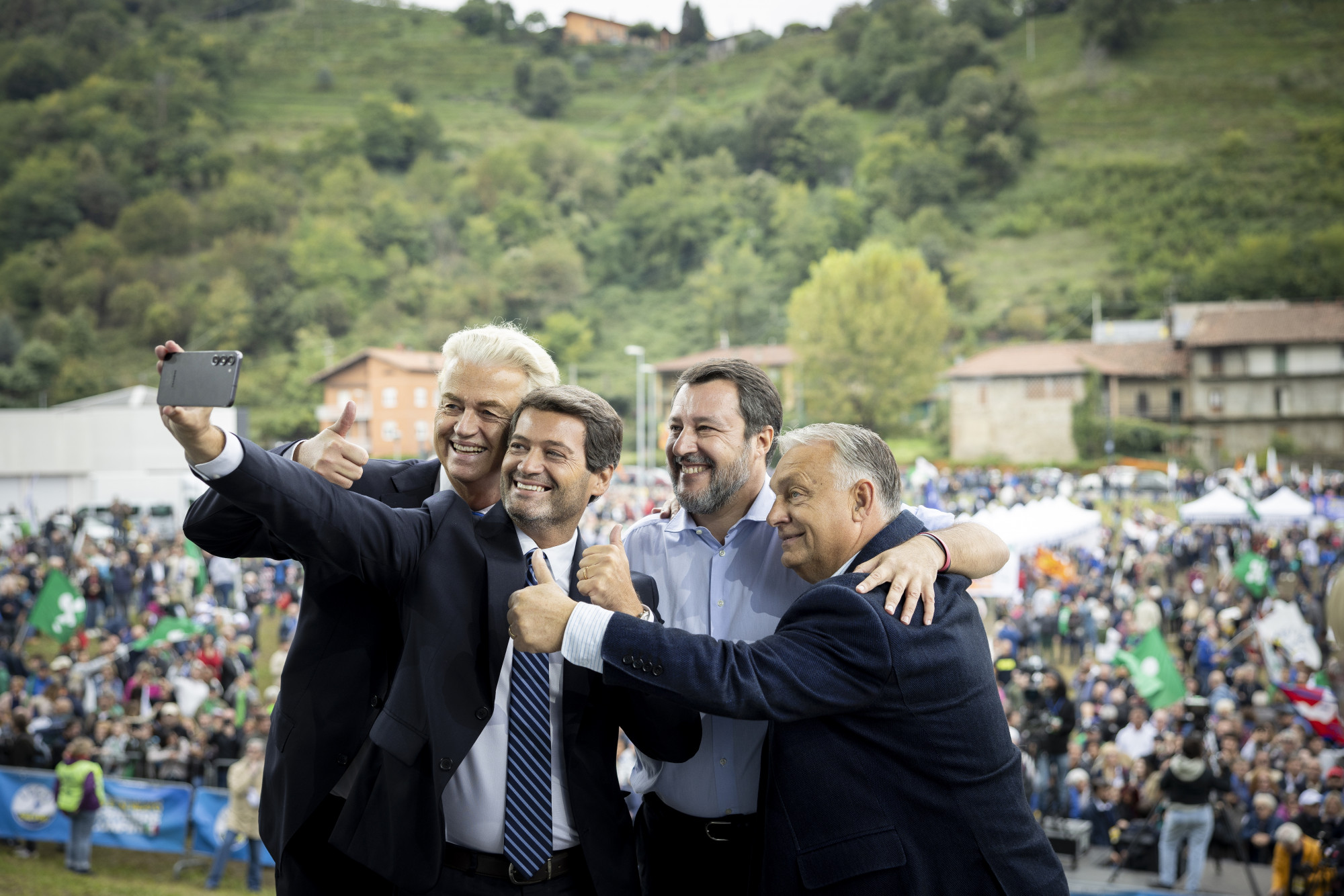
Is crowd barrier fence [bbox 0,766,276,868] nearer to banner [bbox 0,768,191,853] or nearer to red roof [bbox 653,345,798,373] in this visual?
banner [bbox 0,768,191,853]

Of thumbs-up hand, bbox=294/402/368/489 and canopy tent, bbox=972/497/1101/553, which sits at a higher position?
thumbs-up hand, bbox=294/402/368/489

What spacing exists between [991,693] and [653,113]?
110988mm

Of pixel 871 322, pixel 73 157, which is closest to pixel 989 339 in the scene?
pixel 871 322

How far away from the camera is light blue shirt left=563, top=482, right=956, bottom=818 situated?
252 cm

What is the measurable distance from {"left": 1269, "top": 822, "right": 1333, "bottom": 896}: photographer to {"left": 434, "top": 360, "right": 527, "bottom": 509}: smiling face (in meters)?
7.59

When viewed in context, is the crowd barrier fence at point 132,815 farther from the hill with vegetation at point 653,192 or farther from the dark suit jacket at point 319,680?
the hill with vegetation at point 653,192

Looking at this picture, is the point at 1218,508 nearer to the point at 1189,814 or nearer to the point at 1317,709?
the point at 1317,709

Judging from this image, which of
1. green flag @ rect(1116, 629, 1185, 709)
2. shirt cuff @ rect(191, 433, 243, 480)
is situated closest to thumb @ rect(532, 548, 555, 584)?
shirt cuff @ rect(191, 433, 243, 480)

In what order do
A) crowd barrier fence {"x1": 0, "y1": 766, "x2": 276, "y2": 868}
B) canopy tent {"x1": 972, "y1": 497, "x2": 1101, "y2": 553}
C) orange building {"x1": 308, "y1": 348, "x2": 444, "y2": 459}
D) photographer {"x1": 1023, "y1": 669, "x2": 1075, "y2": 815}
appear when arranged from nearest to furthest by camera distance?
crowd barrier fence {"x1": 0, "y1": 766, "x2": 276, "y2": 868}
photographer {"x1": 1023, "y1": 669, "x2": 1075, "y2": 815}
canopy tent {"x1": 972, "y1": 497, "x2": 1101, "y2": 553}
orange building {"x1": 308, "y1": 348, "x2": 444, "y2": 459}

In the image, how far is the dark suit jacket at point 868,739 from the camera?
1.95 metres

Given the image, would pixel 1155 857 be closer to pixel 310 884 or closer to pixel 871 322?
pixel 310 884

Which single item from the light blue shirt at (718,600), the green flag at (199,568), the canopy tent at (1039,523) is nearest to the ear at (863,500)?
the light blue shirt at (718,600)

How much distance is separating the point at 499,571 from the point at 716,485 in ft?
2.55

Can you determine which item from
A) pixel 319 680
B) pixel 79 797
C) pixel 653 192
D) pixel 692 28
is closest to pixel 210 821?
pixel 79 797
